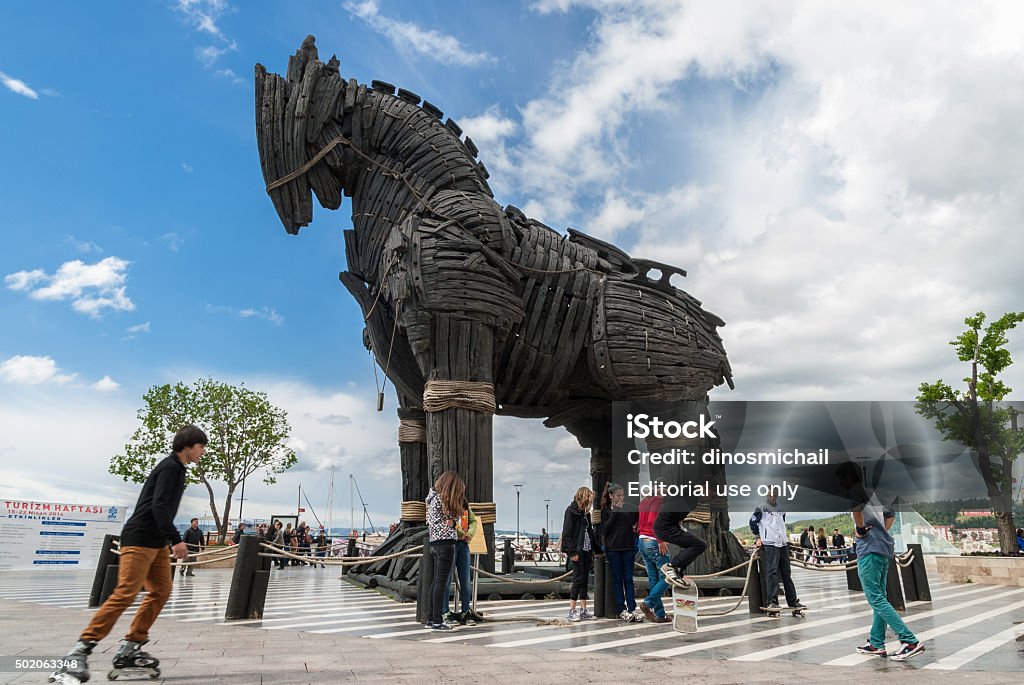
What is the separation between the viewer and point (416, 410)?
36.6 feet

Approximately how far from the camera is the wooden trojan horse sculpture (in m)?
9.23

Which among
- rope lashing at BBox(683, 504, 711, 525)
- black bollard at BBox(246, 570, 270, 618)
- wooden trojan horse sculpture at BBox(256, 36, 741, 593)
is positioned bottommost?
black bollard at BBox(246, 570, 270, 618)

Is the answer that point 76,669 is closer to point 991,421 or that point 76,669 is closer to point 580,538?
point 580,538

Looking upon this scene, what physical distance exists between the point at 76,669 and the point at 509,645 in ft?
9.58

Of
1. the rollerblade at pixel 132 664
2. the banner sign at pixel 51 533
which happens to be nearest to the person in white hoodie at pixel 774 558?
the rollerblade at pixel 132 664

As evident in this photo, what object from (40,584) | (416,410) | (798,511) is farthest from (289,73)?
(40,584)

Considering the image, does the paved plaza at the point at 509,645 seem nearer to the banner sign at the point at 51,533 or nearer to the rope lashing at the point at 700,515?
the rope lashing at the point at 700,515

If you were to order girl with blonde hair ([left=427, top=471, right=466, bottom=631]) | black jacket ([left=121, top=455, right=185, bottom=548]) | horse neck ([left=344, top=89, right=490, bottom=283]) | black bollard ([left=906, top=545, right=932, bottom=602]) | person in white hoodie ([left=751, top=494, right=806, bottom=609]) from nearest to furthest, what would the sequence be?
1. black jacket ([left=121, top=455, right=185, bottom=548])
2. girl with blonde hair ([left=427, top=471, right=466, bottom=631])
3. person in white hoodie ([left=751, top=494, right=806, bottom=609])
4. horse neck ([left=344, top=89, right=490, bottom=283])
5. black bollard ([left=906, top=545, right=932, bottom=602])

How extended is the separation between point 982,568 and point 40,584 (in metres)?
18.4

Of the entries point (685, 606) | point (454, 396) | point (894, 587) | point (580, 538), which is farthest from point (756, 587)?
point (454, 396)

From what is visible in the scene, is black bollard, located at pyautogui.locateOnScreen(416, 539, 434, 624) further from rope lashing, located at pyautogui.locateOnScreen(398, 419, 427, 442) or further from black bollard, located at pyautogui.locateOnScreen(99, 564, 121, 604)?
rope lashing, located at pyautogui.locateOnScreen(398, 419, 427, 442)

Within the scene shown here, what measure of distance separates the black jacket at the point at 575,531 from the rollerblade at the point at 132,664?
4607mm

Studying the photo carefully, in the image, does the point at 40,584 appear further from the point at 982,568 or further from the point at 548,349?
the point at 982,568

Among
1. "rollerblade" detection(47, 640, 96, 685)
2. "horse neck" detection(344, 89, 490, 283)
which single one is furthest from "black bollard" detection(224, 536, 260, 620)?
"horse neck" detection(344, 89, 490, 283)
